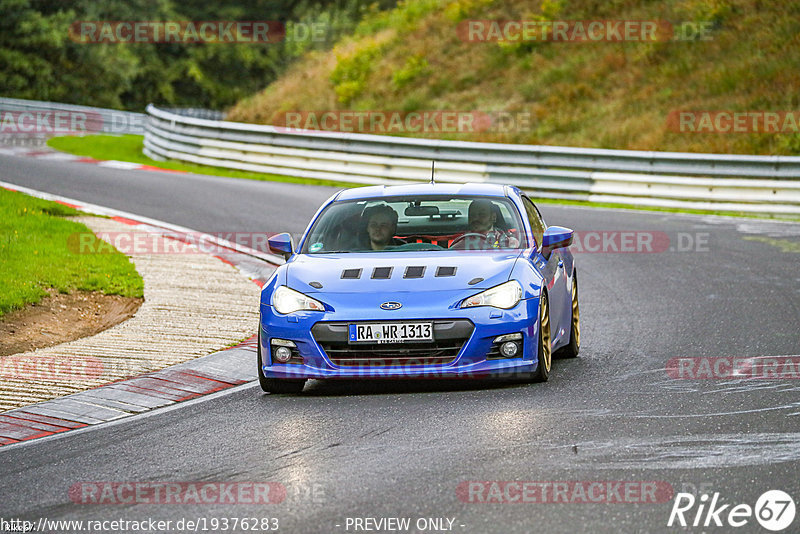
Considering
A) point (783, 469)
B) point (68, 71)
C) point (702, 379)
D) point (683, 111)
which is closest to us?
point (783, 469)

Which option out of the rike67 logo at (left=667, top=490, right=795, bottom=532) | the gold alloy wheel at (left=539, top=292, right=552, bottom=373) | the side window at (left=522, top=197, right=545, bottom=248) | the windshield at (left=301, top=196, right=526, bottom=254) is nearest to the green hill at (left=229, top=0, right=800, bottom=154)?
the side window at (left=522, top=197, right=545, bottom=248)

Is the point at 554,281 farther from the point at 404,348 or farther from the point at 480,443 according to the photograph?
the point at 480,443

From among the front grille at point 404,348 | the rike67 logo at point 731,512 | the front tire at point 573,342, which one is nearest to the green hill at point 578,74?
the front tire at point 573,342

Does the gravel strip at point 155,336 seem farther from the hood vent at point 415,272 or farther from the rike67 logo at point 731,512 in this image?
the rike67 logo at point 731,512

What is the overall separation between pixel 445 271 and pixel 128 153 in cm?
2350

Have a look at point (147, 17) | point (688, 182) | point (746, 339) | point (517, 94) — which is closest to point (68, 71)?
point (147, 17)

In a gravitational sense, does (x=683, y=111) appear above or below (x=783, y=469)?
above

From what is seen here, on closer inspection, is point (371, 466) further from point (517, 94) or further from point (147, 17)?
point (147, 17)

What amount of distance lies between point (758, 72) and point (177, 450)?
23768mm

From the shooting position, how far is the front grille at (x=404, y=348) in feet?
26.7

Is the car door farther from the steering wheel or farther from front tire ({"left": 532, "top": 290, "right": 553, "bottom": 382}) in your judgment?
the steering wheel

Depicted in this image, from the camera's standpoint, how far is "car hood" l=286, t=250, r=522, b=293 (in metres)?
8.35

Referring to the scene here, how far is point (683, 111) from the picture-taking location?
27.5 m

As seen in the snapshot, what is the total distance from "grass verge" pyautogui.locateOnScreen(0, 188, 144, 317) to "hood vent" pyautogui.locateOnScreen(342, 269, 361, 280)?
13.0ft
